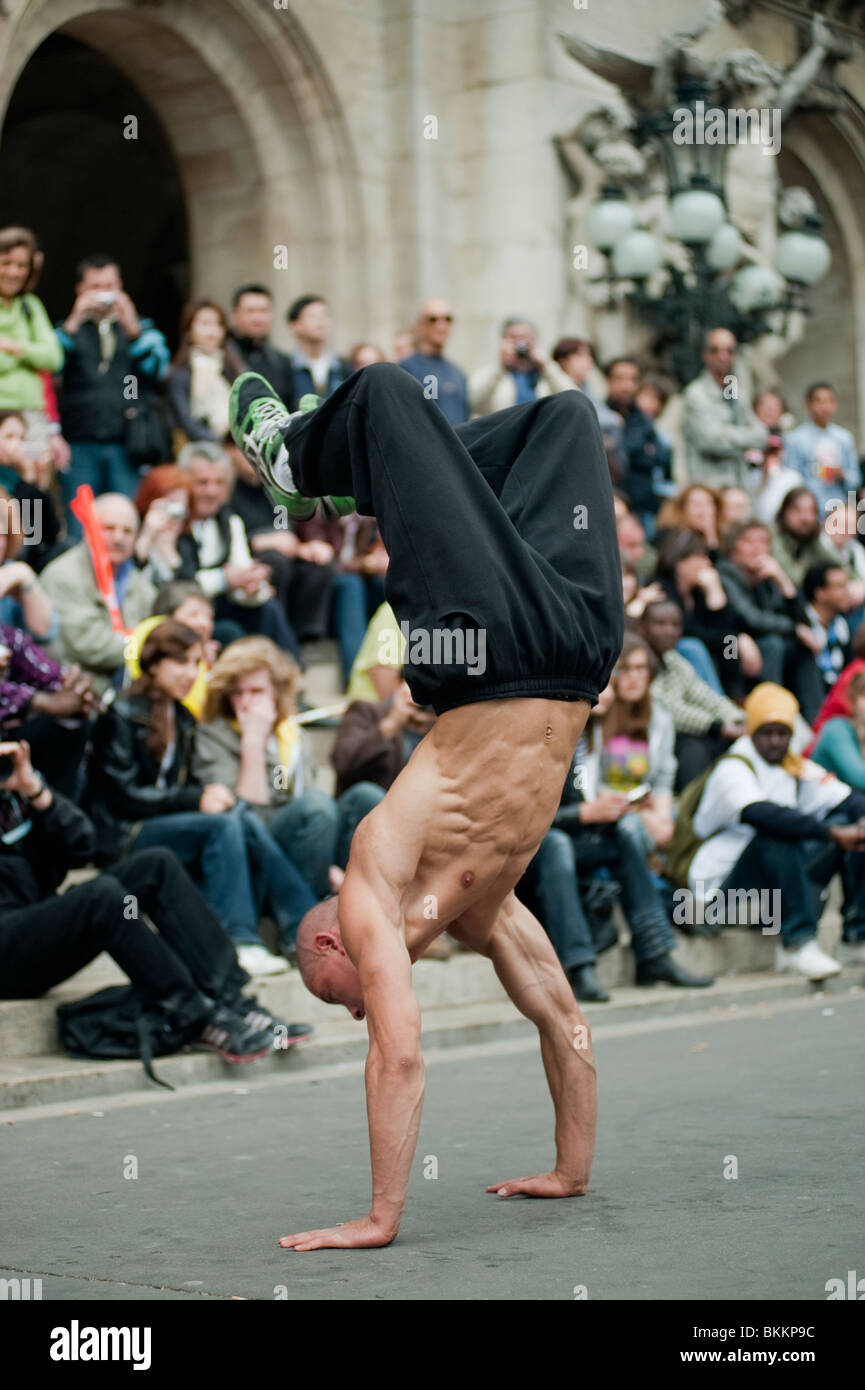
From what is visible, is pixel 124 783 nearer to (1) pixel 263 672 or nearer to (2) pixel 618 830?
(1) pixel 263 672

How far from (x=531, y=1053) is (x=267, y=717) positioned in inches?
75.0

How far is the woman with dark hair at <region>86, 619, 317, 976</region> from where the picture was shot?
8.48 meters

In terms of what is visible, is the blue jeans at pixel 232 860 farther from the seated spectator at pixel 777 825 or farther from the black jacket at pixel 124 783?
the seated spectator at pixel 777 825

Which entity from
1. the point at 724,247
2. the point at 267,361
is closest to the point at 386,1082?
the point at 267,361

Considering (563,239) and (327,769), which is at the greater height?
(563,239)

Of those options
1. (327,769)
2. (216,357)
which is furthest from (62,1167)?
(216,357)

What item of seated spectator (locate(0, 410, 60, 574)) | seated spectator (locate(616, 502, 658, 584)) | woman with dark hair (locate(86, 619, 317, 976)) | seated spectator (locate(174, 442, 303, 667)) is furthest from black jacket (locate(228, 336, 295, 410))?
woman with dark hair (locate(86, 619, 317, 976))

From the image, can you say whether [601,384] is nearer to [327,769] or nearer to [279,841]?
[327,769]

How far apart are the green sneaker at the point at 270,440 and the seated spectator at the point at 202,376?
238 inches

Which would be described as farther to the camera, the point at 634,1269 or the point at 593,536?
the point at 593,536

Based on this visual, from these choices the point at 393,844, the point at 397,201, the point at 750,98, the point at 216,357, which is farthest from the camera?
the point at 750,98

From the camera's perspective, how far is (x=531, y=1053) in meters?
8.38

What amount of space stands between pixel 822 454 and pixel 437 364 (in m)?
3.99

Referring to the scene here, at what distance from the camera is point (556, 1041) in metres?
5.46
